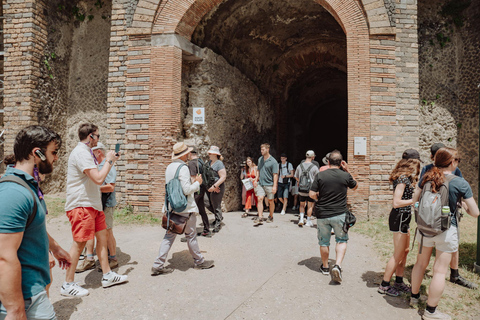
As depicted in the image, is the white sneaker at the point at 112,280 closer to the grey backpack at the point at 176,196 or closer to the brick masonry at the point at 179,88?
the grey backpack at the point at 176,196

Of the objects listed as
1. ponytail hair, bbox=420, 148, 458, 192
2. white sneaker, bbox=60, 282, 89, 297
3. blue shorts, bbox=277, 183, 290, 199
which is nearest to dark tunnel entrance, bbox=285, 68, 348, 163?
blue shorts, bbox=277, 183, 290, 199

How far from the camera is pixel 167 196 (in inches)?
169

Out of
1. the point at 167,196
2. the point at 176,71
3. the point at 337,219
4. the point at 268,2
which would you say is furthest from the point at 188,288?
the point at 268,2

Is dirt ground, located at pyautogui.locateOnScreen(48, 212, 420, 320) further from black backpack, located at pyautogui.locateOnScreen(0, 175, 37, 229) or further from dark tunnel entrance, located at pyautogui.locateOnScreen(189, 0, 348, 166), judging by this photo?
dark tunnel entrance, located at pyautogui.locateOnScreen(189, 0, 348, 166)

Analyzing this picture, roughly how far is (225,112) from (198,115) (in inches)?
64.3

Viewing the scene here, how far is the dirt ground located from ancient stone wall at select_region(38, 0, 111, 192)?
5969 mm

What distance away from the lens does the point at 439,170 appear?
3236 millimetres

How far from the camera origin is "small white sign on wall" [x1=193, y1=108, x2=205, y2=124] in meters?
7.94

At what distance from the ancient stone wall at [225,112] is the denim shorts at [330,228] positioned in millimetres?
4852

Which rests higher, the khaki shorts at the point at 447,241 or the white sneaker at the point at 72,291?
the khaki shorts at the point at 447,241

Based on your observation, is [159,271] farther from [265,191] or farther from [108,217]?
[265,191]

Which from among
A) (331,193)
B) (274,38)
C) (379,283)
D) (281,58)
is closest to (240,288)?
(331,193)

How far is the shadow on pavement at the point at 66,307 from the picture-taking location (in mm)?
3272

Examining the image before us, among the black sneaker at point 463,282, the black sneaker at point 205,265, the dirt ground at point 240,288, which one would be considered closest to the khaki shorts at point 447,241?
the dirt ground at point 240,288
